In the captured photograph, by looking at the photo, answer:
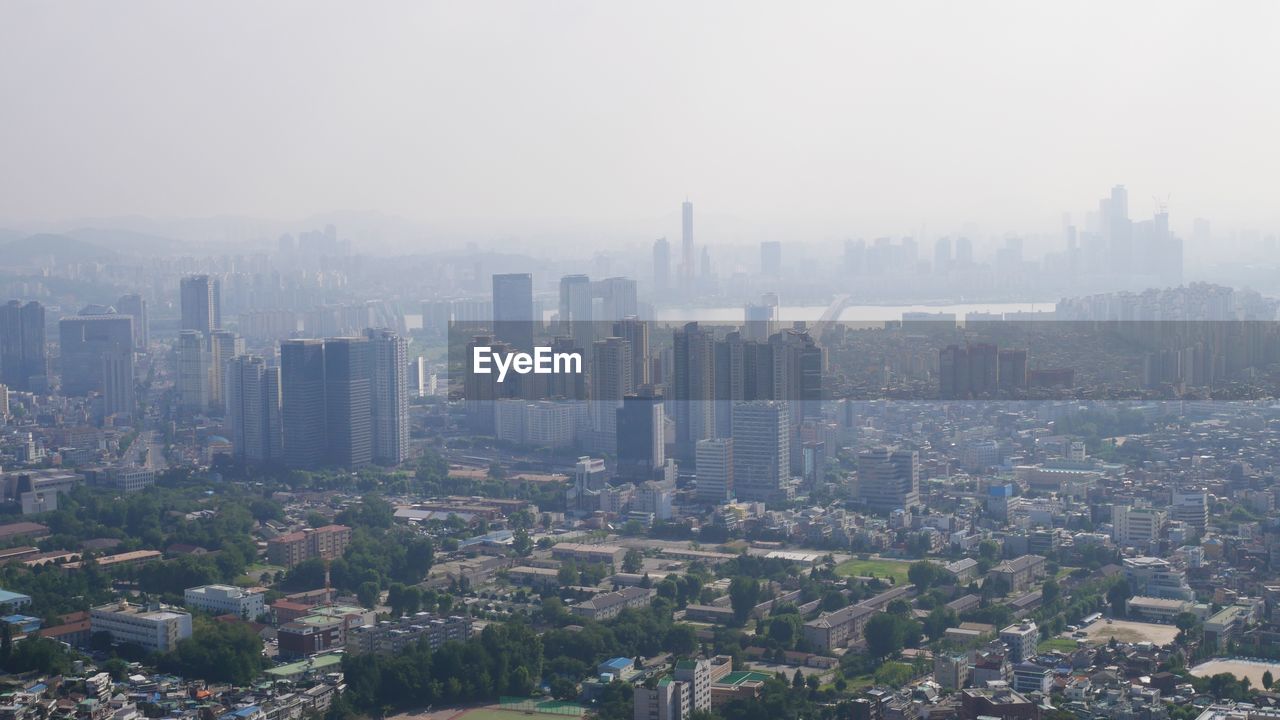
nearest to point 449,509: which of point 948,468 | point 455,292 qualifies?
point 948,468

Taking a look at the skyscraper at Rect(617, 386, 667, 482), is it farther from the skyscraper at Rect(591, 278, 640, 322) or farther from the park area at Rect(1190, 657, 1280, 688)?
the park area at Rect(1190, 657, 1280, 688)

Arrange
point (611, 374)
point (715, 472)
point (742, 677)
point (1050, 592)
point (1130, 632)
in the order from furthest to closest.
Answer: point (611, 374), point (715, 472), point (1050, 592), point (1130, 632), point (742, 677)

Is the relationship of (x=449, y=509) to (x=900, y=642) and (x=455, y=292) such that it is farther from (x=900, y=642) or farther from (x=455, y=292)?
(x=455, y=292)

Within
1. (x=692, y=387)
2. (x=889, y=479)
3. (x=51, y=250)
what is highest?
(x=51, y=250)

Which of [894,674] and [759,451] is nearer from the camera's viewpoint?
[894,674]

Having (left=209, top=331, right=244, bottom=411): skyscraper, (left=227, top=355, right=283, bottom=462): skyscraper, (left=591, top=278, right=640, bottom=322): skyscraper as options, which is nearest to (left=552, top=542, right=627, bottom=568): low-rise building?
(left=227, top=355, right=283, bottom=462): skyscraper

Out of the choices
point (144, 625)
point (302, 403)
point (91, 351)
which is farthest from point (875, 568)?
point (91, 351)

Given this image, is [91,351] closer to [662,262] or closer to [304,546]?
[662,262]
